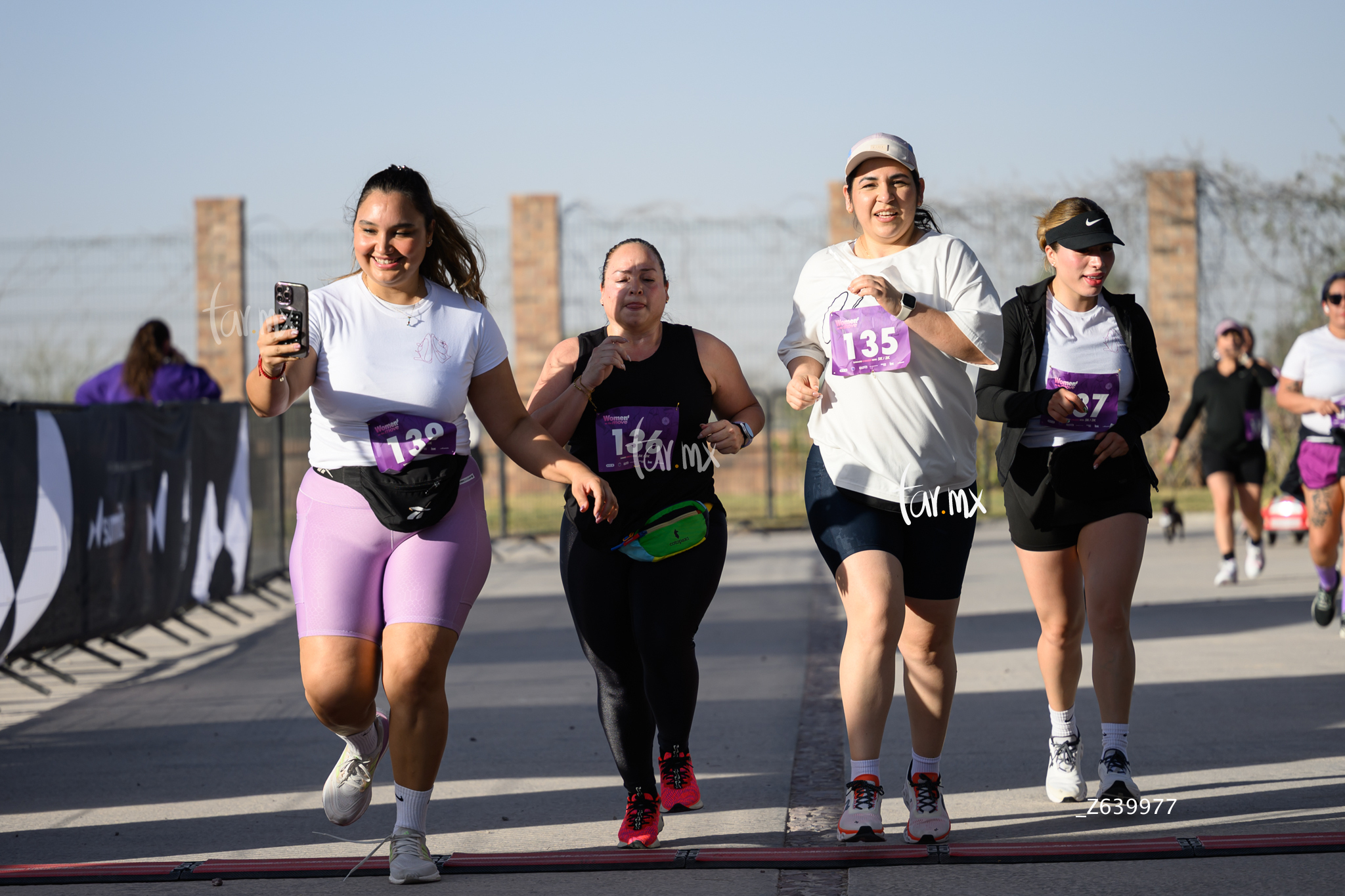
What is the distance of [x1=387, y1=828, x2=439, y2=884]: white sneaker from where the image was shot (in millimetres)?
3906

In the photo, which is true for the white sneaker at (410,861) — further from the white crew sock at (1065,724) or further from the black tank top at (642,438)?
the white crew sock at (1065,724)

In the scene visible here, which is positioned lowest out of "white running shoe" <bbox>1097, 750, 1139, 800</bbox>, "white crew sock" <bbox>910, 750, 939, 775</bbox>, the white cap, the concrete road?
the concrete road

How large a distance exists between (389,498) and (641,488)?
3.14 ft

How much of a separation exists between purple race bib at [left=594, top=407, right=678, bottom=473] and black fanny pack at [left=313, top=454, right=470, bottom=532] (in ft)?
2.36

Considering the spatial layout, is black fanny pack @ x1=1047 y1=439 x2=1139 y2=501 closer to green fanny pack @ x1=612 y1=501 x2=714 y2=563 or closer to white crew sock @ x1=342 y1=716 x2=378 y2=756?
green fanny pack @ x1=612 y1=501 x2=714 y2=563

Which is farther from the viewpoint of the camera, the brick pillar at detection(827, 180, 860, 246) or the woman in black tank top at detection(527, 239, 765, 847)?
the brick pillar at detection(827, 180, 860, 246)

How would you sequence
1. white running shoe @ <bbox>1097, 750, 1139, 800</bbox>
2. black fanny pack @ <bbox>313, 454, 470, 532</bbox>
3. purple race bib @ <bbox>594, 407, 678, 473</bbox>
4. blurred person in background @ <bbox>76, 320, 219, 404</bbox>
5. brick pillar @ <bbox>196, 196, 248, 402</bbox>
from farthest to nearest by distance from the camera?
brick pillar @ <bbox>196, 196, 248, 402</bbox>
blurred person in background @ <bbox>76, 320, 219, 404</bbox>
purple race bib @ <bbox>594, 407, 678, 473</bbox>
white running shoe @ <bbox>1097, 750, 1139, 800</bbox>
black fanny pack @ <bbox>313, 454, 470, 532</bbox>

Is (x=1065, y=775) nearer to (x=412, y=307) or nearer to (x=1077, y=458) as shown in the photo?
(x=1077, y=458)

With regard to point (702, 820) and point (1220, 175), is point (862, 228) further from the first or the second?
point (1220, 175)

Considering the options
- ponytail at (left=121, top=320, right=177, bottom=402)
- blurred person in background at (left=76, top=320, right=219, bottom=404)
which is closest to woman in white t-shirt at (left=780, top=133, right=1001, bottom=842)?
blurred person in background at (left=76, top=320, right=219, bottom=404)

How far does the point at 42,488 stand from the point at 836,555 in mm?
4714

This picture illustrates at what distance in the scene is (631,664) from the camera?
4.63 meters

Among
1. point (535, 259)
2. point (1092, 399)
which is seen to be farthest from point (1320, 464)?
point (535, 259)

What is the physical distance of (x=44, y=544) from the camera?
719 cm
